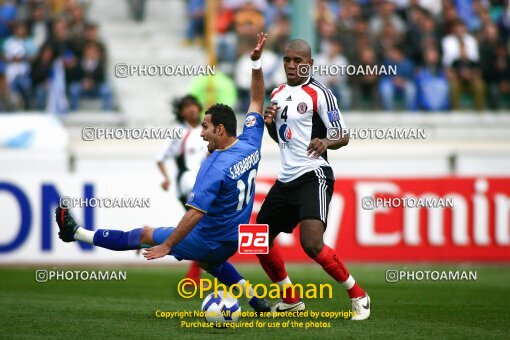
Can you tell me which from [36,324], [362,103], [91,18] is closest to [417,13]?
[362,103]

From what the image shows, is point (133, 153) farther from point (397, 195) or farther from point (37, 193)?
point (397, 195)

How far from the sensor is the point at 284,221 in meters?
10.2

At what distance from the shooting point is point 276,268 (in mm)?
10305

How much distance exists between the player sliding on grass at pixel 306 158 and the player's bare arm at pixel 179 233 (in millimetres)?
1194

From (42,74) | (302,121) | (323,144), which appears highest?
(42,74)

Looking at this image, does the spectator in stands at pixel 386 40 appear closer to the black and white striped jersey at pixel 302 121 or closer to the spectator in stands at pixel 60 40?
the spectator in stands at pixel 60 40

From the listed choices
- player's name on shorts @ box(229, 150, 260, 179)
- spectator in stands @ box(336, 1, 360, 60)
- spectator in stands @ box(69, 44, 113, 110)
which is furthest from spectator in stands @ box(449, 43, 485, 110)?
player's name on shorts @ box(229, 150, 260, 179)

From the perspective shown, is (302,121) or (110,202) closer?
(302,121)

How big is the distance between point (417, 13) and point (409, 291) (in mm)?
9547

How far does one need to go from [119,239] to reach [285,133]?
187 centimetres

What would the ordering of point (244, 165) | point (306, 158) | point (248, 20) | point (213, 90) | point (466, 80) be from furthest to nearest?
point (466, 80)
point (248, 20)
point (213, 90)
point (306, 158)
point (244, 165)

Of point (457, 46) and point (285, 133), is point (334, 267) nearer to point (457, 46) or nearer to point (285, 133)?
point (285, 133)

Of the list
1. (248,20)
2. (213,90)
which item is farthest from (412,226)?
(248,20)

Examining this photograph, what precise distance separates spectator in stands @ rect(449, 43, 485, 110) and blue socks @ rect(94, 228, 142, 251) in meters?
12.1
